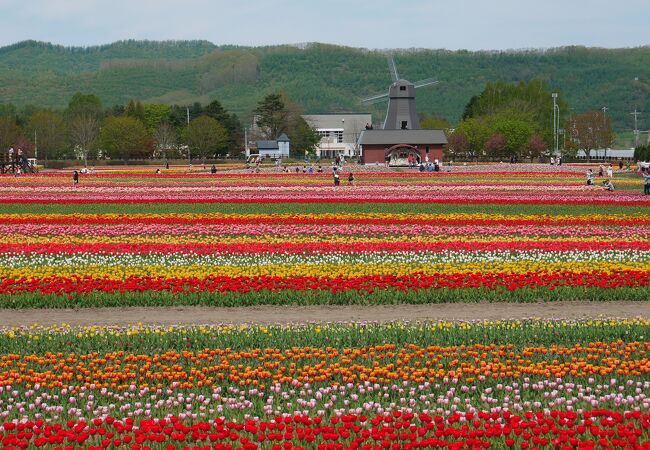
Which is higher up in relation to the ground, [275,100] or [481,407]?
[275,100]

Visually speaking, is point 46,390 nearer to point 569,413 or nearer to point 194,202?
point 569,413

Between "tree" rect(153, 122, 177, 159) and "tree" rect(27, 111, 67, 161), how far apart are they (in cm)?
1337

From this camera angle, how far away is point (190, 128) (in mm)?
127312

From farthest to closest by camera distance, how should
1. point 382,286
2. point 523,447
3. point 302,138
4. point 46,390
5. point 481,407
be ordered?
point 302,138, point 382,286, point 46,390, point 481,407, point 523,447

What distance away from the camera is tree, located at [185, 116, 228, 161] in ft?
415

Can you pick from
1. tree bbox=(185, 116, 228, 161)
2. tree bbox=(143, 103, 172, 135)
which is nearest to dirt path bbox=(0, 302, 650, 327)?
tree bbox=(185, 116, 228, 161)

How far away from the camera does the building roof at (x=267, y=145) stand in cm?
14588

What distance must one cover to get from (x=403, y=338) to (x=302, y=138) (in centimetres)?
14360

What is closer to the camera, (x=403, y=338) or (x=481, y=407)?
(x=481, y=407)

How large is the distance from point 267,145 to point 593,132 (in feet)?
163

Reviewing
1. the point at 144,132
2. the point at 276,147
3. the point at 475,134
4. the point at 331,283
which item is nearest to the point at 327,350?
the point at 331,283

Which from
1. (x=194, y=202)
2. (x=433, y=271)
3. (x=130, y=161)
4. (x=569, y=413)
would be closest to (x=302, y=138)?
(x=130, y=161)

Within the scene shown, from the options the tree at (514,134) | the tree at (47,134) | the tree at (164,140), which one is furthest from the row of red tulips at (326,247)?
the tree at (164,140)

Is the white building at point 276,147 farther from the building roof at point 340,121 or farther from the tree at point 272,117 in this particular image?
the building roof at point 340,121
